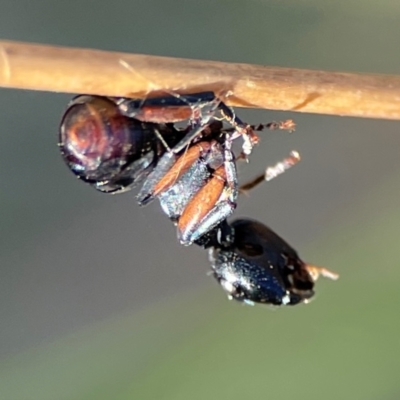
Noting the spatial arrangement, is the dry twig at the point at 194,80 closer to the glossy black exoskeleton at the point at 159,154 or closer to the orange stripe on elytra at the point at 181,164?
the glossy black exoskeleton at the point at 159,154

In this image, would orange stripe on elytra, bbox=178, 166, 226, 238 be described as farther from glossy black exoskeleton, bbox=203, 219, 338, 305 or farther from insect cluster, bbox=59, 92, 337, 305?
glossy black exoskeleton, bbox=203, 219, 338, 305

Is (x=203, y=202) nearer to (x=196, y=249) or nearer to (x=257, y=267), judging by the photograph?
(x=257, y=267)

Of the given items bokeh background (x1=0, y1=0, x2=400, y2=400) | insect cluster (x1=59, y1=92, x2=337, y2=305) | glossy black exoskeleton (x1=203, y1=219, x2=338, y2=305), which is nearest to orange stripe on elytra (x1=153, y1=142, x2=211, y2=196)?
insect cluster (x1=59, y1=92, x2=337, y2=305)

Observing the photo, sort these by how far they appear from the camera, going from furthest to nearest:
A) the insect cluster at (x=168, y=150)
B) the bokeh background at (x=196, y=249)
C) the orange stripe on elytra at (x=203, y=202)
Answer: the bokeh background at (x=196, y=249) < the orange stripe on elytra at (x=203, y=202) < the insect cluster at (x=168, y=150)

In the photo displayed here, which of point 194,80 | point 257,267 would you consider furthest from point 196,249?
point 194,80

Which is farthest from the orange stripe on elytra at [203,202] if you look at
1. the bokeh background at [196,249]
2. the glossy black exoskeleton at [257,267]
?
the bokeh background at [196,249]
